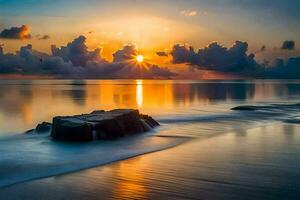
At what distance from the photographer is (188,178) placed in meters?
12.2

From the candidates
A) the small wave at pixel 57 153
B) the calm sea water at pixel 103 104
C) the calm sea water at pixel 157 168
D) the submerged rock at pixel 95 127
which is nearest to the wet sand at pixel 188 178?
the calm sea water at pixel 157 168

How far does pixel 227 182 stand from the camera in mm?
11703

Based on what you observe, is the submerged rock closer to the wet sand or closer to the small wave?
the small wave

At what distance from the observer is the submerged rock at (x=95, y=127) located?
19812 millimetres

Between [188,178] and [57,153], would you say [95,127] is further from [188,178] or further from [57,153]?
[188,178]

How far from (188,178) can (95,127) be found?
9434 millimetres

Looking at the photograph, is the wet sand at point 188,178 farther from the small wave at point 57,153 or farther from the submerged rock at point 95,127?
the submerged rock at point 95,127

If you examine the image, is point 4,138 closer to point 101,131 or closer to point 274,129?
point 101,131

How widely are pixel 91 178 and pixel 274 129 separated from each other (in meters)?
16.8

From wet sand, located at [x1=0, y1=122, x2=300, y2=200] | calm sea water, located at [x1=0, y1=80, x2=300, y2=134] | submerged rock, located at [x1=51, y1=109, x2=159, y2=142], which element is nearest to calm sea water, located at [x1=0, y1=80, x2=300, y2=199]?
wet sand, located at [x1=0, y1=122, x2=300, y2=200]

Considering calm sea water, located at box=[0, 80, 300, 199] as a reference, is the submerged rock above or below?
above

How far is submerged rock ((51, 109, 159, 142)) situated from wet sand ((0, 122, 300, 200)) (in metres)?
4.67

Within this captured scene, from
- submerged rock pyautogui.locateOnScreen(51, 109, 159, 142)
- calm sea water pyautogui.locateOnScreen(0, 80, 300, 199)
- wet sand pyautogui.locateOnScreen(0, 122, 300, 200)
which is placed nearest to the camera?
wet sand pyautogui.locateOnScreen(0, 122, 300, 200)

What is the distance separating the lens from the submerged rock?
19812mm
